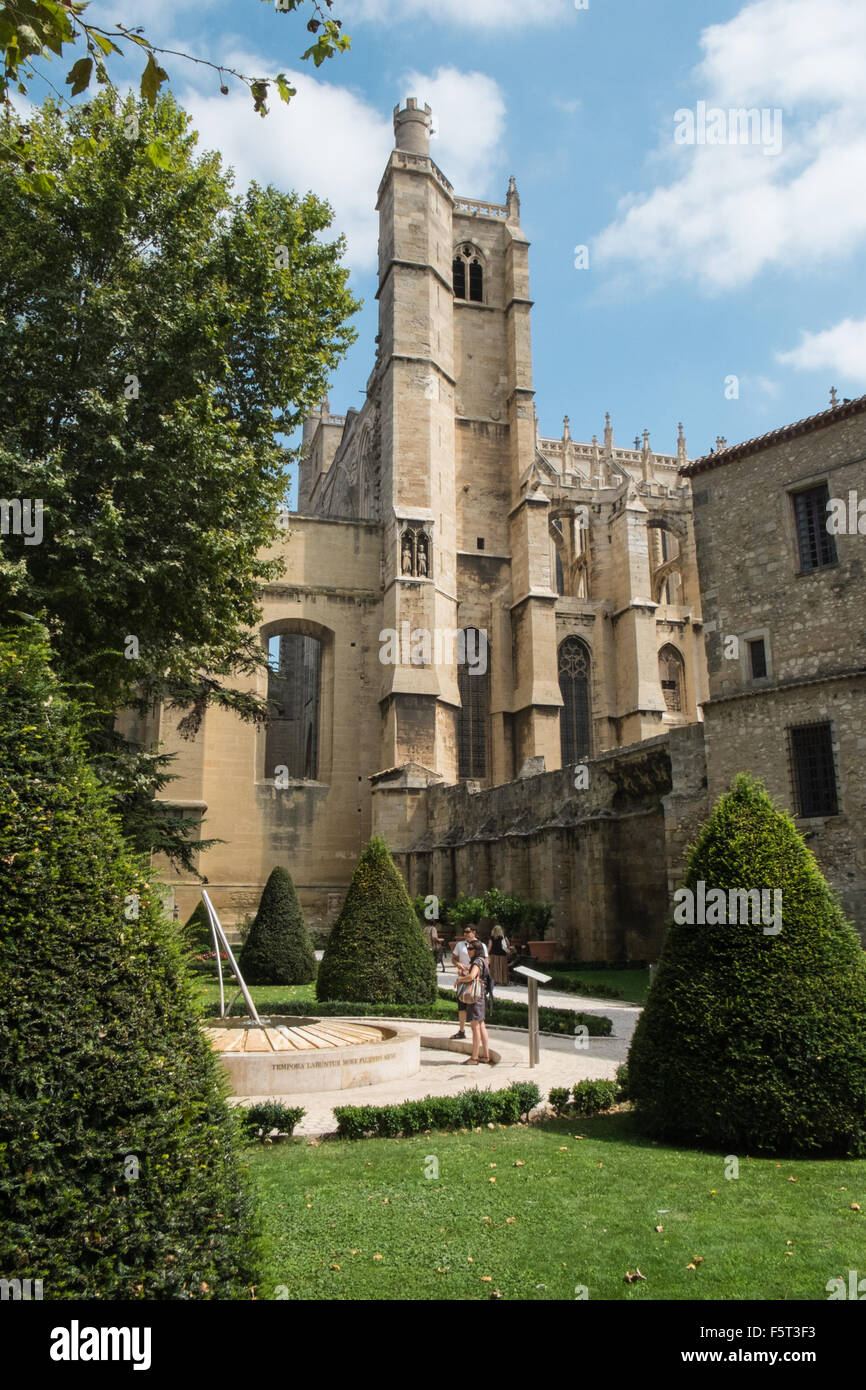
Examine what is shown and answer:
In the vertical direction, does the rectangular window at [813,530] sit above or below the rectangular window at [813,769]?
above

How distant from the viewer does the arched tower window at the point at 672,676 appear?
38188 millimetres

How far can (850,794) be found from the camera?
50.1ft

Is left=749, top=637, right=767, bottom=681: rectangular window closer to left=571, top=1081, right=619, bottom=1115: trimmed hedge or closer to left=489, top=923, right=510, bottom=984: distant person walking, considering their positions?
left=489, top=923, right=510, bottom=984: distant person walking

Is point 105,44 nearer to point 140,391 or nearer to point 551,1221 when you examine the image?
point 551,1221

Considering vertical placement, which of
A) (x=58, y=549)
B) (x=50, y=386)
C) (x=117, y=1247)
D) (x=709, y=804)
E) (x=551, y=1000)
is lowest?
(x=551, y=1000)

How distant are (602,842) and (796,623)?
6.63 m

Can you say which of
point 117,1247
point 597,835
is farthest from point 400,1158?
point 597,835

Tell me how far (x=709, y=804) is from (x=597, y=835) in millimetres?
3808

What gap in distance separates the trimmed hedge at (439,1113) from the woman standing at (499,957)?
33.7 feet

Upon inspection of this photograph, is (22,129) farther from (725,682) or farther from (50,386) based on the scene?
(725,682)

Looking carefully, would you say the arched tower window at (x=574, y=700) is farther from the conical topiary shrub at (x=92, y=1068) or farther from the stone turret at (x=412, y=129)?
the conical topiary shrub at (x=92, y=1068)

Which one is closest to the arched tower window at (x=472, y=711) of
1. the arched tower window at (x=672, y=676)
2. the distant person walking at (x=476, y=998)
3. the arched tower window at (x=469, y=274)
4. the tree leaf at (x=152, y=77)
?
the arched tower window at (x=672, y=676)

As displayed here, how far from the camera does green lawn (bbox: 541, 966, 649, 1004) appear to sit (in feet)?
54.9

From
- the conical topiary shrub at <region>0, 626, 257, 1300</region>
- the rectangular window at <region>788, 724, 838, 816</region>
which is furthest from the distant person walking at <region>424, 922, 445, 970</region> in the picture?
the conical topiary shrub at <region>0, 626, 257, 1300</region>
